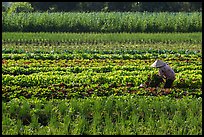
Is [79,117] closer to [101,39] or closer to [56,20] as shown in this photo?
[101,39]

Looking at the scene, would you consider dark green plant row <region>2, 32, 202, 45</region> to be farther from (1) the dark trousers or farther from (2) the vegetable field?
(1) the dark trousers

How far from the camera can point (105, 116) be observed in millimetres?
8469

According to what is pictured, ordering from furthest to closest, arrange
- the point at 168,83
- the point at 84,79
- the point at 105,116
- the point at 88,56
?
the point at 88,56, the point at 84,79, the point at 168,83, the point at 105,116

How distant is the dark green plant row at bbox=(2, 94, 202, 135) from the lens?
7770 mm

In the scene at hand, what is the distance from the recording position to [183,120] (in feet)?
26.9

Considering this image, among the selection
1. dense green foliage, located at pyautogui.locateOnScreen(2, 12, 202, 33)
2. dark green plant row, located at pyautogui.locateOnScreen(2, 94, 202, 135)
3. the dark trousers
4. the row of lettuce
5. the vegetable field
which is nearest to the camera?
dark green plant row, located at pyautogui.locateOnScreen(2, 94, 202, 135)

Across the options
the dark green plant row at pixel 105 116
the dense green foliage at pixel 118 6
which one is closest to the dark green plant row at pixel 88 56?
the dark green plant row at pixel 105 116

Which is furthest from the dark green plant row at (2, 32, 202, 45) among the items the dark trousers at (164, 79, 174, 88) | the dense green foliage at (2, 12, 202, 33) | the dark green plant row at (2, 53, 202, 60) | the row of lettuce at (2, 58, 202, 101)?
the dark trousers at (164, 79, 174, 88)

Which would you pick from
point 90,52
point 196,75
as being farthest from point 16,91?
point 90,52

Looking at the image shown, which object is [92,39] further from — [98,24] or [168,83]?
[168,83]

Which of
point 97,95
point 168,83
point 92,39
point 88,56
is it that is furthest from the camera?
point 92,39

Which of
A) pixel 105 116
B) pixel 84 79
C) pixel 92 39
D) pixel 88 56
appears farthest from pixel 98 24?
pixel 105 116

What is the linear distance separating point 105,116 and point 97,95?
5.69ft

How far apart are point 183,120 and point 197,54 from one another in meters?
7.51
